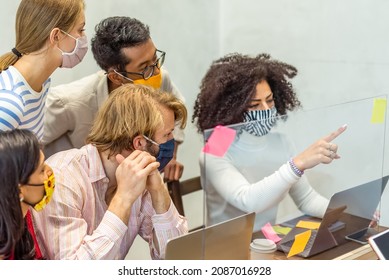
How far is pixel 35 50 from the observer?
1894mm

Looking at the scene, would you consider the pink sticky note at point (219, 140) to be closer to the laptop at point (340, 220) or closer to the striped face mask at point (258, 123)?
the striped face mask at point (258, 123)

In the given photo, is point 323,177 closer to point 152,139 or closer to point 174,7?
point 152,139

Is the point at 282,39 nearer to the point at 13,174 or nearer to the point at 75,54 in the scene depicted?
the point at 75,54

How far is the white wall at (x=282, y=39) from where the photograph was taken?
3010mm

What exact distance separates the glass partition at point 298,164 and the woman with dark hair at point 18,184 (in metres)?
0.52

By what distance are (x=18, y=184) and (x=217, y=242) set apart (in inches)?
21.6

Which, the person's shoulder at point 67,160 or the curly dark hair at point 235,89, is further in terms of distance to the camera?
the curly dark hair at point 235,89

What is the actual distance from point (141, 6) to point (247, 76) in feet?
2.60

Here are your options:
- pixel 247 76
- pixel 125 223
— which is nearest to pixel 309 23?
pixel 247 76

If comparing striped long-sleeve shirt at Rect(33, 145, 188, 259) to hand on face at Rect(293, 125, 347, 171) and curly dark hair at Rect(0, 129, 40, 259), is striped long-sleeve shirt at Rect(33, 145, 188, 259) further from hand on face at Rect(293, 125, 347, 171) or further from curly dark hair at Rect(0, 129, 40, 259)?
hand on face at Rect(293, 125, 347, 171)

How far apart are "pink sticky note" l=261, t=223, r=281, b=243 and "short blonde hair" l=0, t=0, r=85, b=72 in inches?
35.2

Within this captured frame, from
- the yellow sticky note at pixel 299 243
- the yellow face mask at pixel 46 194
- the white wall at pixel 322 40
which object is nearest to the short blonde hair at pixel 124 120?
the yellow face mask at pixel 46 194

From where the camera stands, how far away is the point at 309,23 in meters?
3.17

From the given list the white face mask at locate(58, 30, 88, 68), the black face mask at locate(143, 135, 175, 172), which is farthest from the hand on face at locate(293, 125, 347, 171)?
the white face mask at locate(58, 30, 88, 68)
